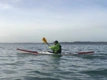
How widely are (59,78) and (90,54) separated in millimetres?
16153

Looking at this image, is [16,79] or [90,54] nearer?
[16,79]

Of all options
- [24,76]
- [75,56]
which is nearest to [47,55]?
[75,56]

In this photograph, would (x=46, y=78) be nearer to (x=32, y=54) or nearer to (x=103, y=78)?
(x=103, y=78)

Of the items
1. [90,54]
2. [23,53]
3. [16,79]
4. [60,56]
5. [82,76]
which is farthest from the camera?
[23,53]

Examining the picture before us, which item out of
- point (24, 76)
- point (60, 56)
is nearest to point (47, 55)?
point (60, 56)

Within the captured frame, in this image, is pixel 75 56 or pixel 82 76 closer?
pixel 82 76

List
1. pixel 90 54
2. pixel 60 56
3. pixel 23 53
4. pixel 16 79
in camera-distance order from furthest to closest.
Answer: pixel 23 53 → pixel 90 54 → pixel 60 56 → pixel 16 79

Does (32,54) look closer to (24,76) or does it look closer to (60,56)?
(60,56)

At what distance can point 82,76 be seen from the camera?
1362 centimetres

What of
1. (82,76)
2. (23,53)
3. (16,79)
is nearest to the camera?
(16,79)

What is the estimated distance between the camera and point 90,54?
1133 inches

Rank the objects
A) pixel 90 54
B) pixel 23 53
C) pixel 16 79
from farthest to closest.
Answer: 1. pixel 23 53
2. pixel 90 54
3. pixel 16 79

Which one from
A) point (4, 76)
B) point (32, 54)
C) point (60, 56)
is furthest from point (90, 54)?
point (4, 76)

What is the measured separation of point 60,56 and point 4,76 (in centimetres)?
1380
